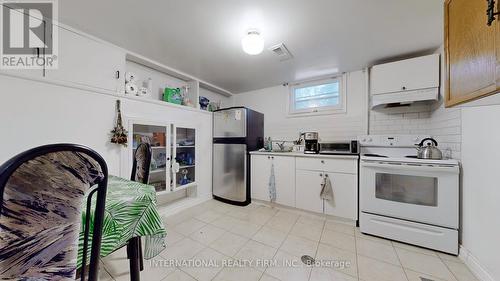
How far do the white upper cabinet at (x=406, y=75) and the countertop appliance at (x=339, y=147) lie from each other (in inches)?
29.3

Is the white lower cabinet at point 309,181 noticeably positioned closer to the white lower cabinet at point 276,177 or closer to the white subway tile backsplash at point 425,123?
the white lower cabinet at point 276,177

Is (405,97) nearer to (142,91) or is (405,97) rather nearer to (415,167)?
(415,167)

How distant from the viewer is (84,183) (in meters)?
0.57

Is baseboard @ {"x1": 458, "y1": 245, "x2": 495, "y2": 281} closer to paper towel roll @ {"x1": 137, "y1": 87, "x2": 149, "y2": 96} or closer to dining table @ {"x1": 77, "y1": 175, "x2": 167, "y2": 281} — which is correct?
dining table @ {"x1": 77, "y1": 175, "x2": 167, "y2": 281}

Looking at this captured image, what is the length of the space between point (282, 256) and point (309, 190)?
41.5 inches

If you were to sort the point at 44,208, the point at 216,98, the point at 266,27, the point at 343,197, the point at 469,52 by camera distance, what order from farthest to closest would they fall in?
the point at 216,98 < the point at 343,197 < the point at 266,27 < the point at 469,52 < the point at 44,208

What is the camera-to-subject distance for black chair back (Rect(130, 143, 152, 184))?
4.69ft

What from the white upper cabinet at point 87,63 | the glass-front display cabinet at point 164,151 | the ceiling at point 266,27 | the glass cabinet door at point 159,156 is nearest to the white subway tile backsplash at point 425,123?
the ceiling at point 266,27

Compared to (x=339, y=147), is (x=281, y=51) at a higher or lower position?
higher

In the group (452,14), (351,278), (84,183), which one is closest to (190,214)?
(351,278)

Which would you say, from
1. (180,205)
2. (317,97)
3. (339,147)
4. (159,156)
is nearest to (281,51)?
(317,97)

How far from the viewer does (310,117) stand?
3123 millimetres

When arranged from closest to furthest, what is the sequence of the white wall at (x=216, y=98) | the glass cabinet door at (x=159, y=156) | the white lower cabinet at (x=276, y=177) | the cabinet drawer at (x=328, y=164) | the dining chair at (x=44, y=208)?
1. the dining chair at (x=44, y=208)
2. the cabinet drawer at (x=328, y=164)
3. the glass cabinet door at (x=159, y=156)
4. the white lower cabinet at (x=276, y=177)
5. the white wall at (x=216, y=98)

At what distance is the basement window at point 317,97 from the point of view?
9.59 ft
